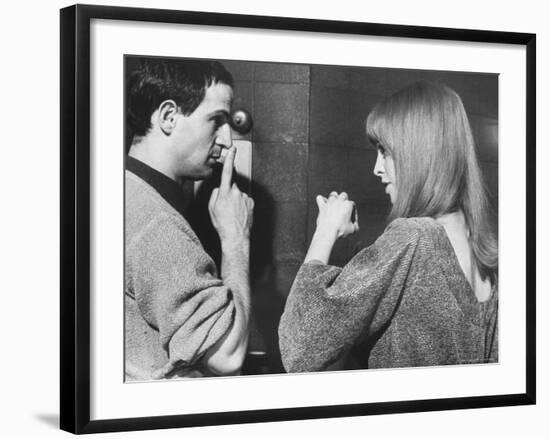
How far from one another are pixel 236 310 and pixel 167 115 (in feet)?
2.36

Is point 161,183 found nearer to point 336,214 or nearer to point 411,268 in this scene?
point 336,214

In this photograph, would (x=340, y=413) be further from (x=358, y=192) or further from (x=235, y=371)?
(x=358, y=192)

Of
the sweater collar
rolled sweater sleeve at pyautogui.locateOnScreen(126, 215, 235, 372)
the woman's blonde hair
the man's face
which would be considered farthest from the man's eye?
the woman's blonde hair

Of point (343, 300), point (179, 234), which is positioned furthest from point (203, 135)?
point (343, 300)

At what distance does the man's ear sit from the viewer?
4.92 metres

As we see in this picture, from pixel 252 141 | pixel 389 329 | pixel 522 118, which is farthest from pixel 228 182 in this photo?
pixel 522 118

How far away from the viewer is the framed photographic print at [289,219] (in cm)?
482

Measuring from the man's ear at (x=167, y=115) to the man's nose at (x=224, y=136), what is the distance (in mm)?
174

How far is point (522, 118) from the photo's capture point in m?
5.59

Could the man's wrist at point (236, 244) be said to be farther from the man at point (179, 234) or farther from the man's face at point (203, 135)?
the man's face at point (203, 135)

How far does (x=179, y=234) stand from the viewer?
4934 millimetres

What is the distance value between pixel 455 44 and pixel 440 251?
0.78 meters

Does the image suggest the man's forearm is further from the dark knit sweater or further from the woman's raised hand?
the woman's raised hand

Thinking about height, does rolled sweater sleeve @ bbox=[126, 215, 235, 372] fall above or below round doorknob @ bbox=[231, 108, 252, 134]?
below
